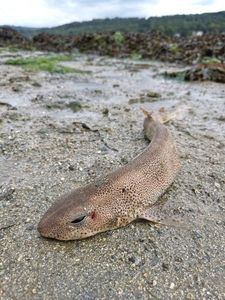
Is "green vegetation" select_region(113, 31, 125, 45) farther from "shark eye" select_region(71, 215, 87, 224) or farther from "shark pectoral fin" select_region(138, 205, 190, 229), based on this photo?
"shark eye" select_region(71, 215, 87, 224)

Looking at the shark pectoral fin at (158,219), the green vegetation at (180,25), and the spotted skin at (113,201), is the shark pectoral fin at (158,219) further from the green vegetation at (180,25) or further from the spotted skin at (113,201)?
the green vegetation at (180,25)

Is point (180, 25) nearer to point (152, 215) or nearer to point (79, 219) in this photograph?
point (152, 215)

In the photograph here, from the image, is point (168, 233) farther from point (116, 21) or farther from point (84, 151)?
point (116, 21)

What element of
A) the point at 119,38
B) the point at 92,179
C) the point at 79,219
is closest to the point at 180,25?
the point at 119,38

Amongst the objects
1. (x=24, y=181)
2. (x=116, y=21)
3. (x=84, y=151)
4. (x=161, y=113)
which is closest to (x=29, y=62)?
(x=161, y=113)

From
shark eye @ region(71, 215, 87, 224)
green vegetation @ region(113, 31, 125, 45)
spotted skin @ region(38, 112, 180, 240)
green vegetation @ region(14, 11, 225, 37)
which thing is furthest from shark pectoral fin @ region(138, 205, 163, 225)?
green vegetation @ region(14, 11, 225, 37)
